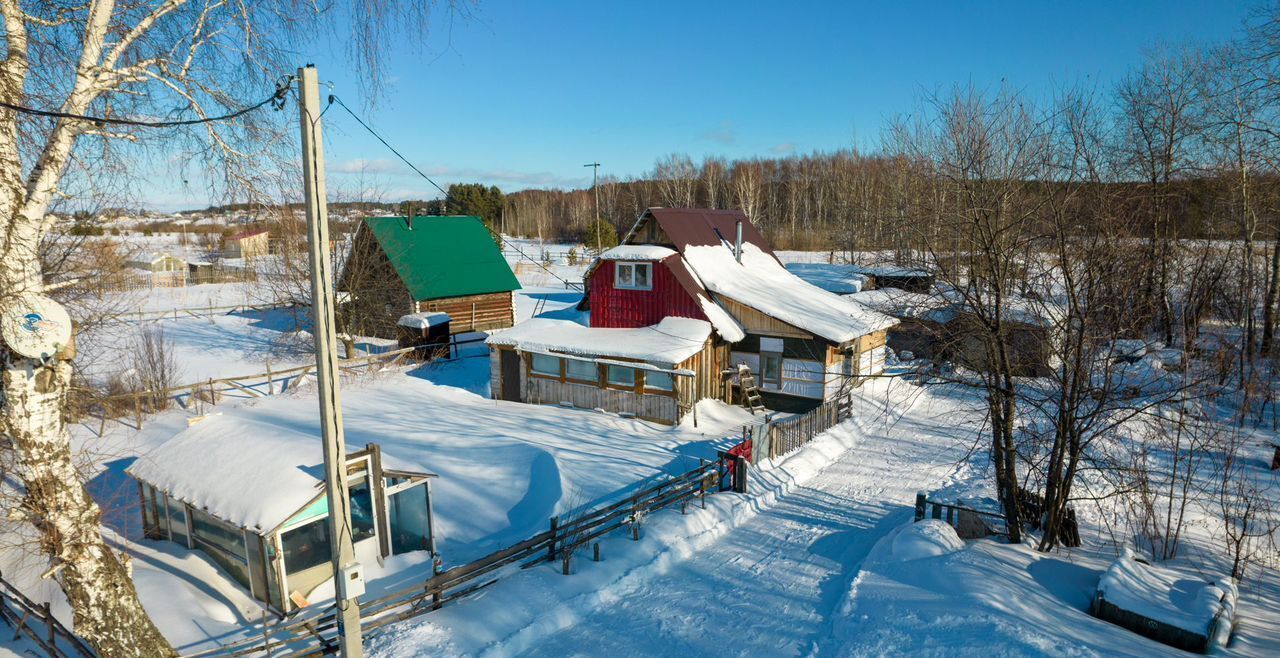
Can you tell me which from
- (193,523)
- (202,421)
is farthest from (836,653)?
(202,421)

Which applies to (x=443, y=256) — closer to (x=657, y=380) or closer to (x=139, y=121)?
(x=657, y=380)

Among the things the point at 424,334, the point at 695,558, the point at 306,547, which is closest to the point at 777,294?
the point at 695,558

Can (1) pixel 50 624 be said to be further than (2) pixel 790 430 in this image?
No

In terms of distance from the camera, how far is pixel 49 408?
5.69 metres

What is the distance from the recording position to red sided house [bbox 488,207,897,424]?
19.4 m

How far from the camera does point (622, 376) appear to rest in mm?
19672

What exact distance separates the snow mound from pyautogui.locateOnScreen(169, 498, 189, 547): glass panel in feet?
40.2

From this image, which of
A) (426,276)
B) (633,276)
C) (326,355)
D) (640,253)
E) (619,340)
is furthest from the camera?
(426,276)

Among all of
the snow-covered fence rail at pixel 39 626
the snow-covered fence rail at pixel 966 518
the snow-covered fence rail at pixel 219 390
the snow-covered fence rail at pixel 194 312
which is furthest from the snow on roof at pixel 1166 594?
the snow-covered fence rail at pixel 194 312

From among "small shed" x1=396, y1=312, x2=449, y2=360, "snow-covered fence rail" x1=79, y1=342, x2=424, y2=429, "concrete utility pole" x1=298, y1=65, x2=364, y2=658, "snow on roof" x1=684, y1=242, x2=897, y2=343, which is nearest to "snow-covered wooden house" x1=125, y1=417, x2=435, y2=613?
"concrete utility pole" x1=298, y1=65, x2=364, y2=658

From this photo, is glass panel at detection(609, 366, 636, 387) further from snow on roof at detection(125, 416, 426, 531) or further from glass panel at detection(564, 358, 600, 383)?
snow on roof at detection(125, 416, 426, 531)

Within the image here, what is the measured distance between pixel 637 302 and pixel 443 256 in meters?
14.2

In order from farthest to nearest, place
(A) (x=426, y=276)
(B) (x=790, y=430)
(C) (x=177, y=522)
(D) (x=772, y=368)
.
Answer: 1. (A) (x=426, y=276)
2. (D) (x=772, y=368)
3. (B) (x=790, y=430)
4. (C) (x=177, y=522)

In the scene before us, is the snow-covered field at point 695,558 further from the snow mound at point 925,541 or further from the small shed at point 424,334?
the small shed at point 424,334
